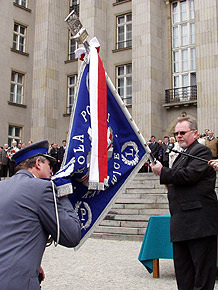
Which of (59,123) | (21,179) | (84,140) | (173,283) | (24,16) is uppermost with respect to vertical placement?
(24,16)

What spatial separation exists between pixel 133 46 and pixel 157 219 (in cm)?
1879

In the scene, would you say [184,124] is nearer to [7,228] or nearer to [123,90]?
[7,228]

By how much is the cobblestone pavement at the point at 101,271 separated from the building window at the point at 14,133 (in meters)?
18.6

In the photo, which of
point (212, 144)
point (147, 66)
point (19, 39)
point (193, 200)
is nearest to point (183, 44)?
point (147, 66)

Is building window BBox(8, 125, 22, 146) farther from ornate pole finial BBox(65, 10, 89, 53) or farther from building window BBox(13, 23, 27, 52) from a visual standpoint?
ornate pole finial BBox(65, 10, 89, 53)

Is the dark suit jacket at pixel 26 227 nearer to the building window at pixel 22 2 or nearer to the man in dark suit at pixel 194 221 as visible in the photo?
the man in dark suit at pixel 194 221

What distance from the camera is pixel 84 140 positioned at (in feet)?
11.0

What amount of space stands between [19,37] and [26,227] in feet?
88.0

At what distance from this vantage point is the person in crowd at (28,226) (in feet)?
6.67

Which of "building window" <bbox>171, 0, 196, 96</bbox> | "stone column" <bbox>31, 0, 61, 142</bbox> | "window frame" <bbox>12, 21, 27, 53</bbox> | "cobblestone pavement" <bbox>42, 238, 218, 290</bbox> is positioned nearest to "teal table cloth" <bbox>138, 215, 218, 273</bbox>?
"cobblestone pavement" <bbox>42, 238, 218, 290</bbox>

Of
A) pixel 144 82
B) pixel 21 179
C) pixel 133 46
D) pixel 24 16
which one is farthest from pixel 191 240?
pixel 24 16

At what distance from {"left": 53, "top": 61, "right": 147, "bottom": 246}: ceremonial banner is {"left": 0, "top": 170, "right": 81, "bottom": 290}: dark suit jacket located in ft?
1.47

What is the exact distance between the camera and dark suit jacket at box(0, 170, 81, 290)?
6.66 ft

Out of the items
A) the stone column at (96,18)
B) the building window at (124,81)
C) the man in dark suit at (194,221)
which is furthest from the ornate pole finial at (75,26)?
the stone column at (96,18)
